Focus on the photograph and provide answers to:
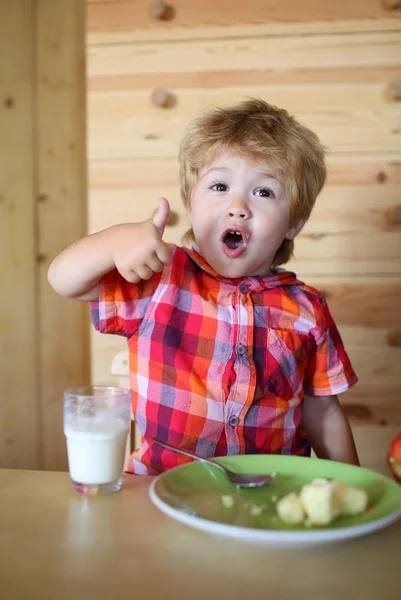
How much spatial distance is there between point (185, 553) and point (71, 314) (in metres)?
1.72

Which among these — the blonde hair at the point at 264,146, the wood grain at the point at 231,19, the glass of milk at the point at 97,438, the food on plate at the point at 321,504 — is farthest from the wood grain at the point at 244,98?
the food on plate at the point at 321,504

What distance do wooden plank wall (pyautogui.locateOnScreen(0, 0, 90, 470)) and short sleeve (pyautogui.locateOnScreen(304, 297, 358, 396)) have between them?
128cm

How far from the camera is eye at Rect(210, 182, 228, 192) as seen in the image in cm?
97

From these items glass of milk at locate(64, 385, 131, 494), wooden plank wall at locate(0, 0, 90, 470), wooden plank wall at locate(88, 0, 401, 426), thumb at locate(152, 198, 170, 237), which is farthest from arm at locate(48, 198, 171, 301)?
wooden plank wall at locate(0, 0, 90, 470)

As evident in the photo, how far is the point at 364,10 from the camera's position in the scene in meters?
1.36

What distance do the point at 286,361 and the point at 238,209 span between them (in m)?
0.25

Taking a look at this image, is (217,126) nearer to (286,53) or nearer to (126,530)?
(286,53)

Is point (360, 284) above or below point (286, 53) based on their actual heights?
below

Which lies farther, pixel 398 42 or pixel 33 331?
pixel 33 331

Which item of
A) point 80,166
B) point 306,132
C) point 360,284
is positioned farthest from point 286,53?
point 80,166

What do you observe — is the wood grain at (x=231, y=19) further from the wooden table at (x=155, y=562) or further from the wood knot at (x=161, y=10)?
the wooden table at (x=155, y=562)

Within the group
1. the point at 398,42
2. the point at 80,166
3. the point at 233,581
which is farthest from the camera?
the point at 80,166

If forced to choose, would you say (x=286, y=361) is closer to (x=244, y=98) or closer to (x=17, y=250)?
(x=244, y=98)

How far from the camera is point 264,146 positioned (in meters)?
0.97
